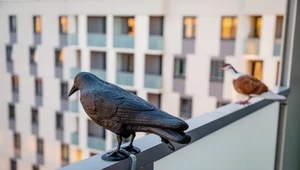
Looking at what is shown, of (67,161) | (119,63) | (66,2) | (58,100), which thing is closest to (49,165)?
(67,161)

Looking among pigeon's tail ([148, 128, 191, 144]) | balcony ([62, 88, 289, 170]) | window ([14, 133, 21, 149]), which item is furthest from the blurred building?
pigeon's tail ([148, 128, 191, 144])

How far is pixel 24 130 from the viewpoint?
235 inches

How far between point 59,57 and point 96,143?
1.35 meters

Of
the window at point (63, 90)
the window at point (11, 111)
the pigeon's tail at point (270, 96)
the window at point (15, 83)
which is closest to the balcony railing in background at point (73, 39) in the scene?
the window at point (63, 90)

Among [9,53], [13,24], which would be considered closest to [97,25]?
[13,24]

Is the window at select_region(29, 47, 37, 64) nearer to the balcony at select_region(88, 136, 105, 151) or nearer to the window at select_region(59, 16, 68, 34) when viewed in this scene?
the window at select_region(59, 16, 68, 34)

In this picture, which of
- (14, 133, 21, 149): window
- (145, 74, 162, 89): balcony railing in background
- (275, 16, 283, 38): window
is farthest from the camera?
(14, 133, 21, 149): window

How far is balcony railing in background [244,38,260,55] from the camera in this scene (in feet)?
12.7

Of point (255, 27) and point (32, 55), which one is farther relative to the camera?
point (32, 55)

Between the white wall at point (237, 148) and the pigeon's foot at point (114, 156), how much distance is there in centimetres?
14

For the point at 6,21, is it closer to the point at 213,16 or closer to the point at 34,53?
the point at 34,53

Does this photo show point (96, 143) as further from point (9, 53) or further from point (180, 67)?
point (9, 53)

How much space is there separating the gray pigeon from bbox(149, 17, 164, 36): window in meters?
3.77

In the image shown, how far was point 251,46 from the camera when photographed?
12.8 feet
